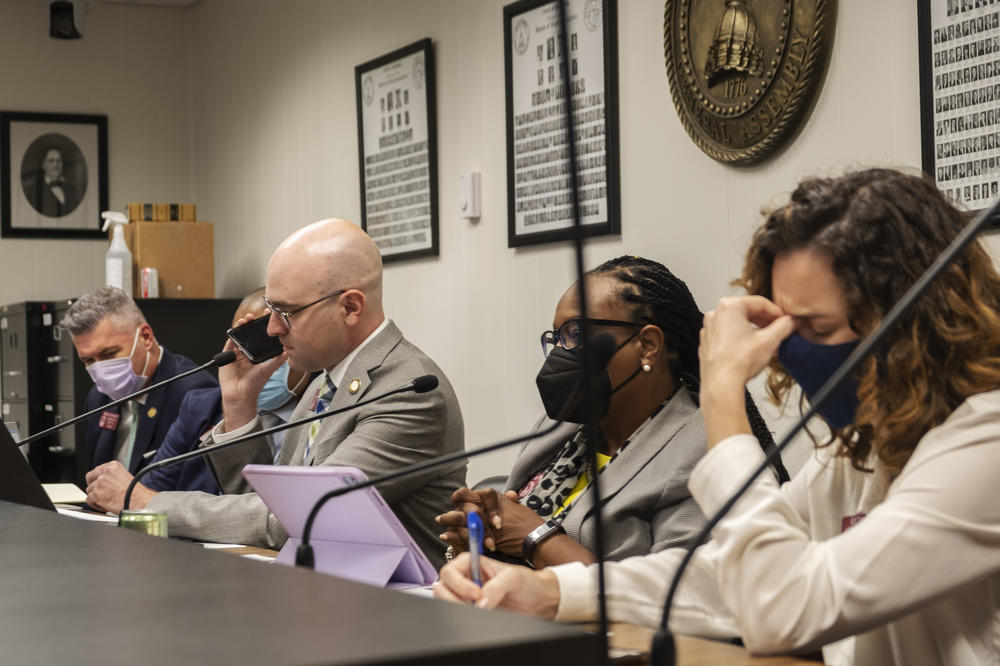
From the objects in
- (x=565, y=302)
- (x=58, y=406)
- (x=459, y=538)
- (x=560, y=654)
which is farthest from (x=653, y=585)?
(x=58, y=406)

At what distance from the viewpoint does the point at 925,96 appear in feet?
6.97

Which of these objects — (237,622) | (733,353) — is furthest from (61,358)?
(237,622)

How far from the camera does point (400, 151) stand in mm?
3980

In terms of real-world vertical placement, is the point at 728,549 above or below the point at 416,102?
below

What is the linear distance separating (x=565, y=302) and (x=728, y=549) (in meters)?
1.00

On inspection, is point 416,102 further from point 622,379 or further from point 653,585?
point 653,585

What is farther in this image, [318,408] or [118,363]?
[118,363]

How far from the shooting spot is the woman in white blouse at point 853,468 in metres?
1.24

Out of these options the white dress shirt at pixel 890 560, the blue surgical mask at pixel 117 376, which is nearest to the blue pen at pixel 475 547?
the white dress shirt at pixel 890 560

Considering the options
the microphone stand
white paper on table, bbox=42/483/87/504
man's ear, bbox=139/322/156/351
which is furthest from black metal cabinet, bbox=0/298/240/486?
the microphone stand

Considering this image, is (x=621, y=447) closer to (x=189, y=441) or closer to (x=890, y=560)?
(x=890, y=560)

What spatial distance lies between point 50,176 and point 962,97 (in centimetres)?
469

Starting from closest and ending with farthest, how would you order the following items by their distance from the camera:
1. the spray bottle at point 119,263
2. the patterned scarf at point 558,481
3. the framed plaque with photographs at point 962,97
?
the framed plaque with photographs at point 962,97 < the patterned scarf at point 558,481 < the spray bottle at point 119,263

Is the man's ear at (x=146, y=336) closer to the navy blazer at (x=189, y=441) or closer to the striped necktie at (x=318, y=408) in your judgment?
the navy blazer at (x=189, y=441)
